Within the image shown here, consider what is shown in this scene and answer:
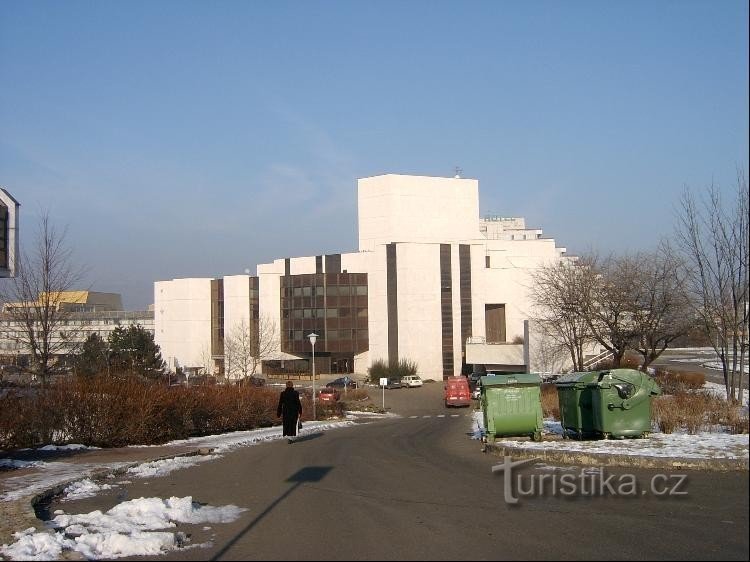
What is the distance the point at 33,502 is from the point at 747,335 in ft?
71.3

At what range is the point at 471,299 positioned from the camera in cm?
8600

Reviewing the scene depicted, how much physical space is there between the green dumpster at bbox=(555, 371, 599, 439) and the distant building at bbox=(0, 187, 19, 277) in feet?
46.8

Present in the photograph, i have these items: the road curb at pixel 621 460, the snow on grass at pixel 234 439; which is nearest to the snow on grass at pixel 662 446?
the road curb at pixel 621 460

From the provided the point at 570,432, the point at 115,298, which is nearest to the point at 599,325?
the point at 570,432

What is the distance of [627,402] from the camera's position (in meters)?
16.7

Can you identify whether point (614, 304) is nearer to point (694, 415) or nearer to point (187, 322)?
point (694, 415)

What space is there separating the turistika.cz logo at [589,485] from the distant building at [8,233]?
14022 mm

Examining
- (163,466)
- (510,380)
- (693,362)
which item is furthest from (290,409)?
(693,362)

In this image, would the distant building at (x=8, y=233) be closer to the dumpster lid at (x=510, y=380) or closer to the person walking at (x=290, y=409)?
the person walking at (x=290, y=409)

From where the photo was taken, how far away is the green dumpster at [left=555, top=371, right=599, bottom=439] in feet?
58.0

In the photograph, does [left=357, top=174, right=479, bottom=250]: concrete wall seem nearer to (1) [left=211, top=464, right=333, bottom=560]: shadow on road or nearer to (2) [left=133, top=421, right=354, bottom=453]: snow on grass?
(2) [left=133, top=421, right=354, bottom=453]: snow on grass

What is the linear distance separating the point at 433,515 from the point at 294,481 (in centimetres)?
442

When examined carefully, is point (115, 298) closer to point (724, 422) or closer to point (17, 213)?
point (17, 213)

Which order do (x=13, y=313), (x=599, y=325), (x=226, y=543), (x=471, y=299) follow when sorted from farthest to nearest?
(x=471, y=299)
(x=599, y=325)
(x=13, y=313)
(x=226, y=543)
